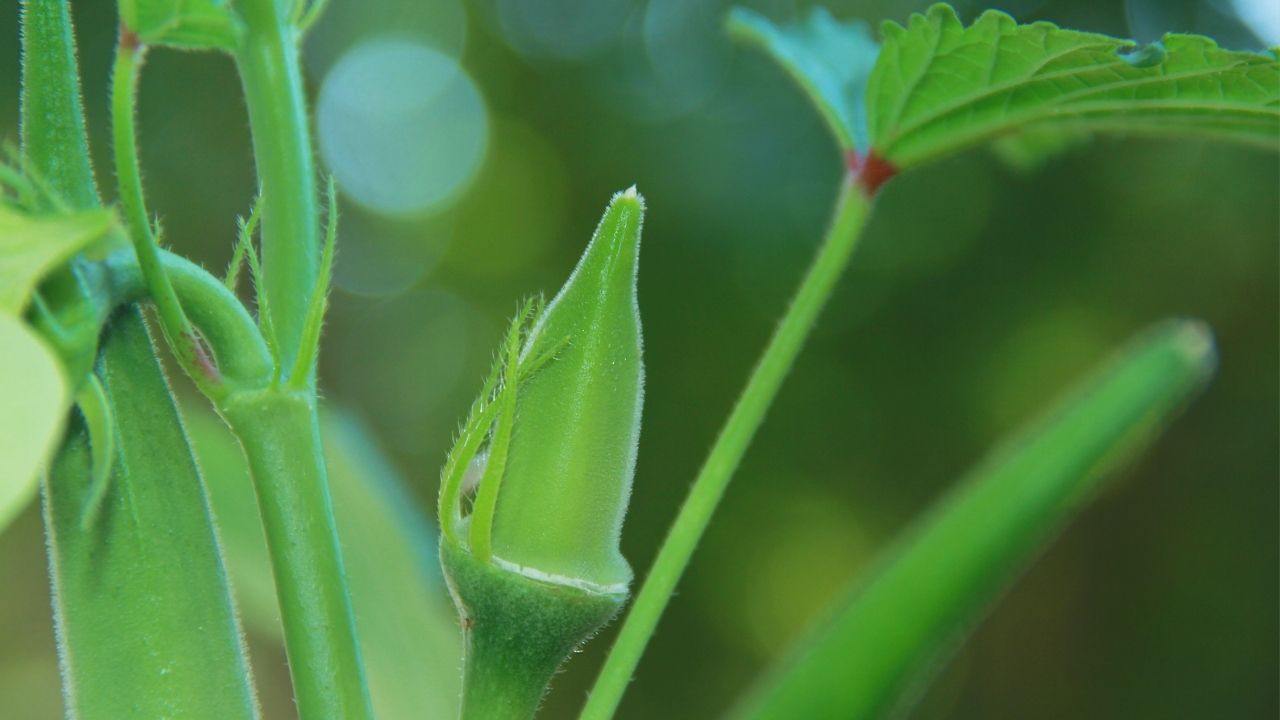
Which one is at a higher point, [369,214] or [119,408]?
[119,408]

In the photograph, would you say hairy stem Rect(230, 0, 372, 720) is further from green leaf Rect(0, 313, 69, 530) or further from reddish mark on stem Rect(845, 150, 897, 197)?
reddish mark on stem Rect(845, 150, 897, 197)

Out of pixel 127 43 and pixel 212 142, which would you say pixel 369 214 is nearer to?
pixel 212 142

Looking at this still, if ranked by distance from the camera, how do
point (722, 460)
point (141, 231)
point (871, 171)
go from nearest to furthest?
point (141, 231)
point (722, 460)
point (871, 171)

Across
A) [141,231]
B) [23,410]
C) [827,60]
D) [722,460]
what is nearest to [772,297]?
[827,60]

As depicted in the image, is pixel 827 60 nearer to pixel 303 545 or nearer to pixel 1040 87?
pixel 1040 87

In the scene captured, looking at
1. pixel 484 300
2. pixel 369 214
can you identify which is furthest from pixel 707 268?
pixel 369 214

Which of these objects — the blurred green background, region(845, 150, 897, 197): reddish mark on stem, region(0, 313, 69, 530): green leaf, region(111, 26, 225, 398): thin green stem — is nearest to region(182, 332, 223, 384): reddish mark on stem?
region(111, 26, 225, 398): thin green stem
